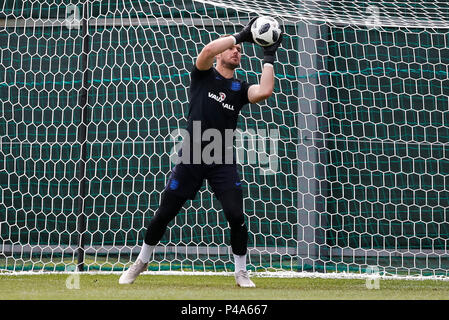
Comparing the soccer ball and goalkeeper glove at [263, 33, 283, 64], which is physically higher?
the soccer ball

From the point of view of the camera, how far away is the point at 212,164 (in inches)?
216

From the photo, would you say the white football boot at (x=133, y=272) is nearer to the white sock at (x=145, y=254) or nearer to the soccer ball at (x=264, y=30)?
the white sock at (x=145, y=254)

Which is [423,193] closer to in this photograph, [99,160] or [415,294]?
[415,294]

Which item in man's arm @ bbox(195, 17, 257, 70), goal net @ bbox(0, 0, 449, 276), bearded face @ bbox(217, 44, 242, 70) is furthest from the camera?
goal net @ bbox(0, 0, 449, 276)

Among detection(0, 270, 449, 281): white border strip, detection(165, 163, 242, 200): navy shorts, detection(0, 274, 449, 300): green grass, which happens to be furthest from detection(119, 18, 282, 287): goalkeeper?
detection(0, 270, 449, 281): white border strip

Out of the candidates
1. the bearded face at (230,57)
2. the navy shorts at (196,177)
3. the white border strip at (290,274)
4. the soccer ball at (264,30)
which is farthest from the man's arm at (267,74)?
the white border strip at (290,274)

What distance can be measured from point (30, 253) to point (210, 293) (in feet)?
10.8

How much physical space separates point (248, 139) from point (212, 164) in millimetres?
2283

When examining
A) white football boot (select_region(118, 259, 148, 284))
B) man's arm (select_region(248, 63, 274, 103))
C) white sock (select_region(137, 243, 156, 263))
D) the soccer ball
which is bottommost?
white football boot (select_region(118, 259, 148, 284))

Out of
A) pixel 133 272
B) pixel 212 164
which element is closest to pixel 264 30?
pixel 212 164

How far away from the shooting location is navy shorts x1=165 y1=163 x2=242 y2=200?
5.45m

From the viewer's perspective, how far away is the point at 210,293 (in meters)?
4.93

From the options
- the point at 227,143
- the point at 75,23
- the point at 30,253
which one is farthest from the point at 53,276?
the point at 75,23

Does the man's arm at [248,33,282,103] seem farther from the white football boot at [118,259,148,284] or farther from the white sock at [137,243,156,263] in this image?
the white football boot at [118,259,148,284]
